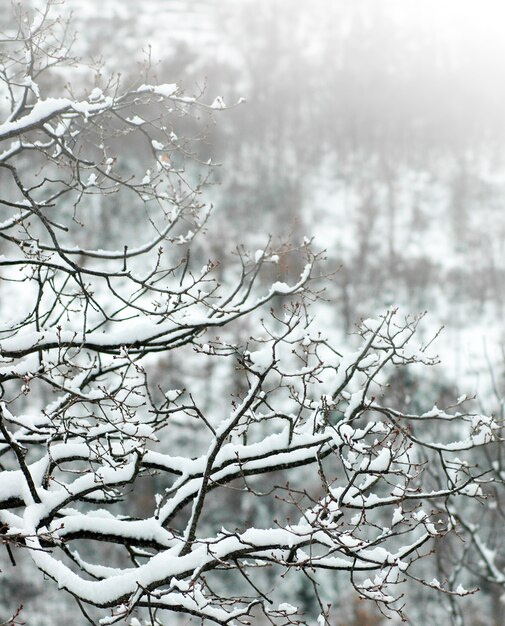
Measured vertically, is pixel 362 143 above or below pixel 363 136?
below

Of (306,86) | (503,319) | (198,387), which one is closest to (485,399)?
(503,319)

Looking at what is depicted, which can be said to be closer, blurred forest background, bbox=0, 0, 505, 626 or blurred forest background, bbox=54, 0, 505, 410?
blurred forest background, bbox=0, 0, 505, 626

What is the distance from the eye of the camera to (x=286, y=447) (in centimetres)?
363

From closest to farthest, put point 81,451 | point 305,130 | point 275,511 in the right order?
point 81,451, point 275,511, point 305,130

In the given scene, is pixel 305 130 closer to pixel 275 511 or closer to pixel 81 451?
pixel 275 511

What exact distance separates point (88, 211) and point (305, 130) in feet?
64.8

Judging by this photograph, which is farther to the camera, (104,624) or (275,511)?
(275,511)

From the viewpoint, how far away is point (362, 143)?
4878cm

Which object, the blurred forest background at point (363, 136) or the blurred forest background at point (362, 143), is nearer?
the blurred forest background at point (362, 143)

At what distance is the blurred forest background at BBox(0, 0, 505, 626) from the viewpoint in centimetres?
3288

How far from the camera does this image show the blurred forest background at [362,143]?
3288 centimetres

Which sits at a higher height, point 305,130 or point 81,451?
point 305,130

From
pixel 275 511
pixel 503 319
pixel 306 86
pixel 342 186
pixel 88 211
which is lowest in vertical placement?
pixel 275 511

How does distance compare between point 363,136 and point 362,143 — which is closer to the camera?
point 362,143
